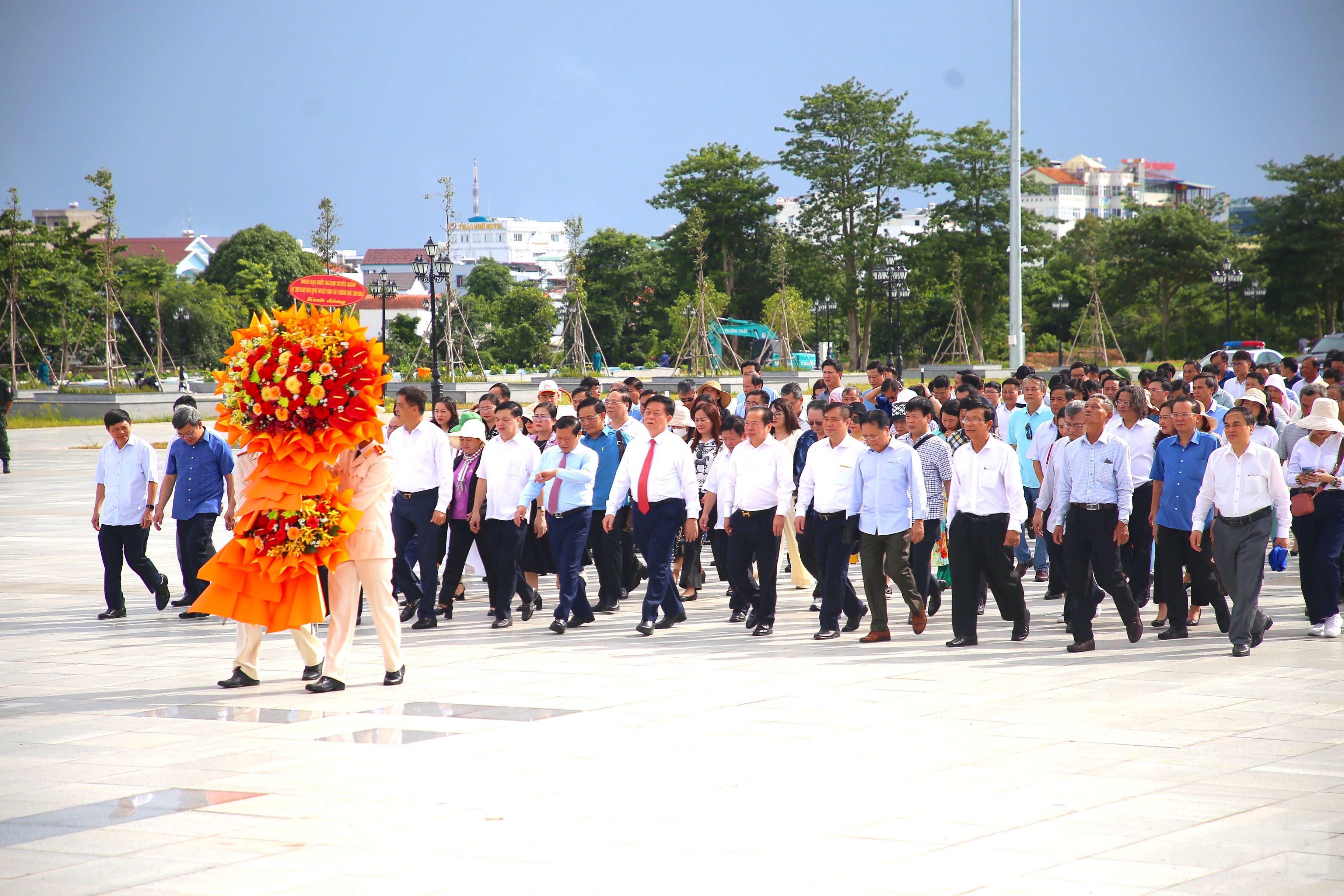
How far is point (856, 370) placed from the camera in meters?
54.5

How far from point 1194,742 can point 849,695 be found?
1.98m

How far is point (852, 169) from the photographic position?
56.5 m

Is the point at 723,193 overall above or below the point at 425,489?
above

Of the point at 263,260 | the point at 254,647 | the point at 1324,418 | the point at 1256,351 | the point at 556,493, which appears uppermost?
the point at 263,260

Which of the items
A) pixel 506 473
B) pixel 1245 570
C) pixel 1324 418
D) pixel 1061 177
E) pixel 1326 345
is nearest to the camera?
pixel 1245 570

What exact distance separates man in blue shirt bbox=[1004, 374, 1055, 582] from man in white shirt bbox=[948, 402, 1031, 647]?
105 inches

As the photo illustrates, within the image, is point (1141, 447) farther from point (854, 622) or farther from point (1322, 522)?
point (854, 622)

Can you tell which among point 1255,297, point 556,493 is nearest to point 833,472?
point 556,493

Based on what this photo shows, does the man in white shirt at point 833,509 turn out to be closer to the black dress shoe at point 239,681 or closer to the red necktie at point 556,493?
the red necktie at point 556,493

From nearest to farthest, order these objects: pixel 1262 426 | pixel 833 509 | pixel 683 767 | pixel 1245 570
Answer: pixel 683 767 < pixel 1245 570 < pixel 833 509 < pixel 1262 426

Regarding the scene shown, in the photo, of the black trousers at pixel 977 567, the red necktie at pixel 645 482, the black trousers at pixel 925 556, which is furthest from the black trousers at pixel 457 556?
the black trousers at pixel 977 567

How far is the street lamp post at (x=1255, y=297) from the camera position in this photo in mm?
53875

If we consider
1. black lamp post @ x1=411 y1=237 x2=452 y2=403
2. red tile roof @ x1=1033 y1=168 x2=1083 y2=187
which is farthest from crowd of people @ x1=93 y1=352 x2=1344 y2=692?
red tile roof @ x1=1033 y1=168 x2=1083 y2=187

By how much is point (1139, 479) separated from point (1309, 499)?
1.53 m
